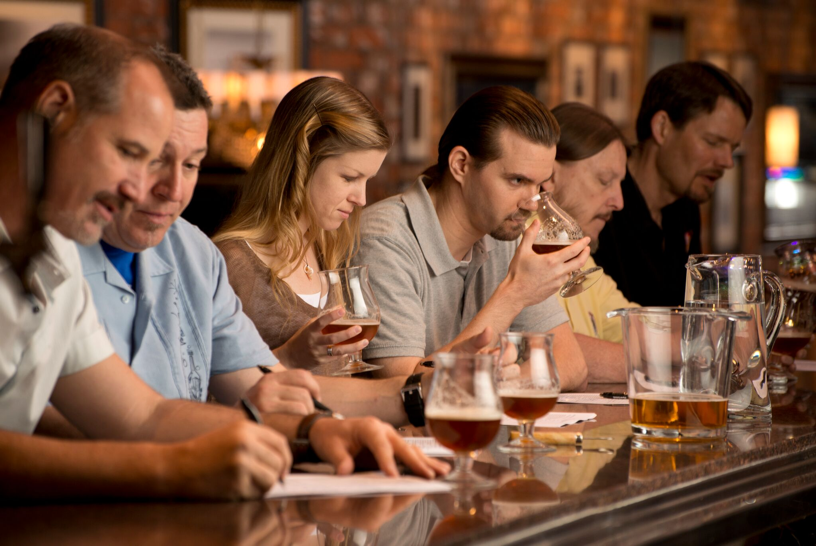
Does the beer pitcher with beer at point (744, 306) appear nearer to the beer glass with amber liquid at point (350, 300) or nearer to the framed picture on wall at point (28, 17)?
the beer glass with amber liquid at point (350, 300)

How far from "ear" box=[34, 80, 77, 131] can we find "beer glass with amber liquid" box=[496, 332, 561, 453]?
66 cm

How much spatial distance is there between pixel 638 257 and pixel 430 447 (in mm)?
1934

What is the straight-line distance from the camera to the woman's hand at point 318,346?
1762 millimetres

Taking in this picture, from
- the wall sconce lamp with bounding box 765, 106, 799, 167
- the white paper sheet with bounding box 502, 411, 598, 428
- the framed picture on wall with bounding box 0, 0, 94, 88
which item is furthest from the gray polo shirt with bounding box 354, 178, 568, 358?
the wall sconce lamp with bounding box 765, 106, 799, 167

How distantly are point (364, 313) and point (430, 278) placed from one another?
558mm

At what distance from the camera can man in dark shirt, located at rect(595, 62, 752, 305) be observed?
3295mm

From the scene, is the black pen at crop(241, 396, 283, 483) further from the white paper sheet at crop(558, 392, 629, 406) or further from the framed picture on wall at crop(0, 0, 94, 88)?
the framed picture on wall at crop(0, 0, 94, 88)

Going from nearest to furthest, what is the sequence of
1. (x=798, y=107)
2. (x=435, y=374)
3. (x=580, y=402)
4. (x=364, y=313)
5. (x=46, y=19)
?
(x=435, y=374)
(x=364, y=313)
(x=580, y=402)
(x=46, y=19)
(x=798, y=107)

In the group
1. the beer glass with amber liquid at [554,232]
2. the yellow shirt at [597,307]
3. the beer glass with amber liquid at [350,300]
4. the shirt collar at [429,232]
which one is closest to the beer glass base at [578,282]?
the beer glass with amber liquid at [554,232]

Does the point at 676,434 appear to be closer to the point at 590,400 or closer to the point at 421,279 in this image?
the point at 590,400

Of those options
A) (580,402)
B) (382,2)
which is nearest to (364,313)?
(580,402)

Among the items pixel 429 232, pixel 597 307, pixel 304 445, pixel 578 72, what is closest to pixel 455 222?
pixel 429 232

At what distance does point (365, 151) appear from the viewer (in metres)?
2.25

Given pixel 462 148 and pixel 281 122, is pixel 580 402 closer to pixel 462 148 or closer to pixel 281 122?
pixel 462 148
